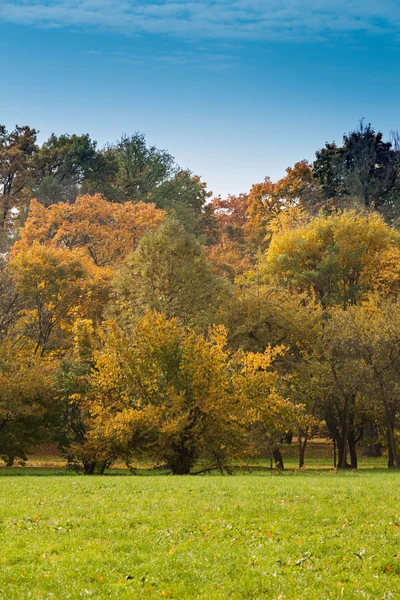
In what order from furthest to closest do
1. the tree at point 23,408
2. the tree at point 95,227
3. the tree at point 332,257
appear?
the tree at point 95,227, the tree at point 332,257, the tree at point 23,408

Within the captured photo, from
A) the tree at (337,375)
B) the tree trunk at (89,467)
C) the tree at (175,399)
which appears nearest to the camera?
the tree at (175,399)

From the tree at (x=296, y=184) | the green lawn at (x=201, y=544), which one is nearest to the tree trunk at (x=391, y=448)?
the green lawn at (x=201, y=544)

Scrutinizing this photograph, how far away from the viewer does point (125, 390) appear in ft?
96.2

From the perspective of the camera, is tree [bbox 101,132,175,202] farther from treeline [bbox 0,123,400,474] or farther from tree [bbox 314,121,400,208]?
tree [bbox 314,121,400,208]

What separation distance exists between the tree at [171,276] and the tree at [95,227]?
41.0ft

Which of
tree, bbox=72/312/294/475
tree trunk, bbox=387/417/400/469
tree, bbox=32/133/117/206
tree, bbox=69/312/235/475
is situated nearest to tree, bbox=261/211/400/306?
tree trunk, bbox=387/417/400/469

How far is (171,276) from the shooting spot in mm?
40812

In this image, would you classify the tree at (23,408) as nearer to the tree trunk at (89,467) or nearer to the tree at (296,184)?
the tree trunk at (89,467)

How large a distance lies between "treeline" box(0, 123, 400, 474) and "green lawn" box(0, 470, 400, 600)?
1104 centimetres

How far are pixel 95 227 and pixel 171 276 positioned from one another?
16.7m

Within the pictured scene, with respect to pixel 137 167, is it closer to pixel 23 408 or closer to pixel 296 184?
pixel 296 184

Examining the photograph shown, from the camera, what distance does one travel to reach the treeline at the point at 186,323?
28.7 m

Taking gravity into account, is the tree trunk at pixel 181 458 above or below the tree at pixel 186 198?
below

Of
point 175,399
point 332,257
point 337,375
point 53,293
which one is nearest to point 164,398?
point 175,399
